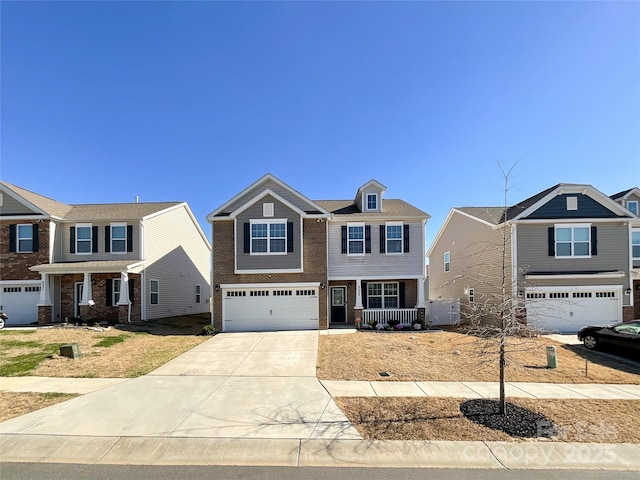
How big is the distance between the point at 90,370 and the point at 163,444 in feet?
19.1

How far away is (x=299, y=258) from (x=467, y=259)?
11.5 m

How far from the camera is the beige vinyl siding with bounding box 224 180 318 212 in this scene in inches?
712

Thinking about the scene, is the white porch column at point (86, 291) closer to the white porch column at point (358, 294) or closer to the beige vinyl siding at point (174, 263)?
the beige vinyl siding at point (174, 263)

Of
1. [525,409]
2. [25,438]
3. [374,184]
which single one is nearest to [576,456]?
[525,409]

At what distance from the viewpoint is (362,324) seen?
698 inches

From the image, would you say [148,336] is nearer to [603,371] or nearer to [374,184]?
[374,184]

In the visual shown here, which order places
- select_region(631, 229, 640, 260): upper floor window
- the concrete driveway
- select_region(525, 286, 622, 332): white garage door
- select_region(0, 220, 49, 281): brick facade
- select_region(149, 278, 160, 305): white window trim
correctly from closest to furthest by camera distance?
the concrete driveway → select_region(525, 286, 622, 332): white garage door → select_region(0, 220, 49, 281): brick facade → select_region(631, 229, 640, 260): upper floor window → select_region(149, 278, 160, 305): white window trim

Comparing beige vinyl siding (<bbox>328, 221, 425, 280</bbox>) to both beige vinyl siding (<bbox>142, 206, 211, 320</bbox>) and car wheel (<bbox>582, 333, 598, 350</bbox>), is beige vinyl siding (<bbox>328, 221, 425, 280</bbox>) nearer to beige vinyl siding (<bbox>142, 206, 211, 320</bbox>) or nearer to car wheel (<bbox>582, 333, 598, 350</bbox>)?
car wheel (<bbox>582, 333, 598, 350</bbox>)

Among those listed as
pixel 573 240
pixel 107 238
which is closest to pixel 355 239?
pixel 573 240

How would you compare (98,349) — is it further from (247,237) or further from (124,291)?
(247,237)

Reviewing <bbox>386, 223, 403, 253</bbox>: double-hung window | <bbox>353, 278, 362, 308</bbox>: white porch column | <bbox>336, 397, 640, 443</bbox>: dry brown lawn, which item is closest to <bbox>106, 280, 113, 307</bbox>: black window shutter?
<bbox>353, 278, 362, 308</bbox>: white porch column

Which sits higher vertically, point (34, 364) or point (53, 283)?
point (53, 283)

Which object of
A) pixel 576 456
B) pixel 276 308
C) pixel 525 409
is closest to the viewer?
pixel 576 456

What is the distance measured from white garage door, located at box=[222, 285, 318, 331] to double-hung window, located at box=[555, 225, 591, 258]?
12.9m
